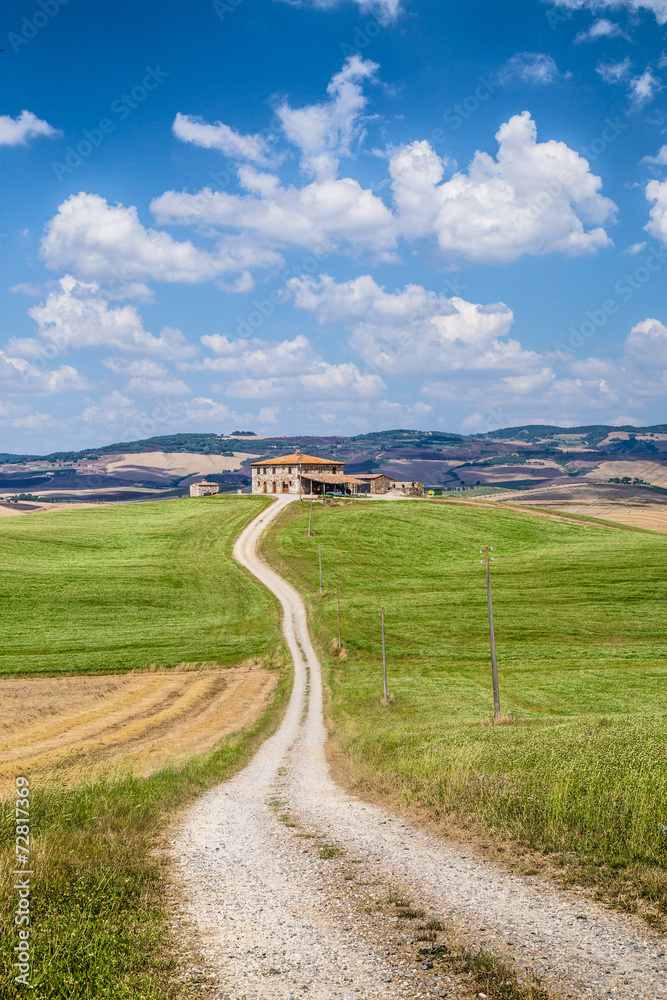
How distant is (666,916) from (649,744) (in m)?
9.79

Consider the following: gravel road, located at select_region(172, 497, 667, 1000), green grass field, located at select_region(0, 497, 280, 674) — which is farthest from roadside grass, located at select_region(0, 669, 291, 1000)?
green grass field, located at select_region(0, 497, 280, 674)

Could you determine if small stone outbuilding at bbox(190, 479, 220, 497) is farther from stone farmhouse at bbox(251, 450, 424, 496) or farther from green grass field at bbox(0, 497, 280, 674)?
green grass field at bbox(0, 497, 280, 674)

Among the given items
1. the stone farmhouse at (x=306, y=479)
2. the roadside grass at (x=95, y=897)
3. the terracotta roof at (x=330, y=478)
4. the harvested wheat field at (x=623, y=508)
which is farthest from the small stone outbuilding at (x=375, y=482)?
the roadside grass at (x=95, y=897)

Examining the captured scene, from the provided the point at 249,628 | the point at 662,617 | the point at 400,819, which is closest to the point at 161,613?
the point at 249,628

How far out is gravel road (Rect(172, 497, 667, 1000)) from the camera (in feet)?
27.2

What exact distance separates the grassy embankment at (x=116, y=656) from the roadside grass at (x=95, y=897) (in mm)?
28

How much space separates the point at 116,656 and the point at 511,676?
116 ft

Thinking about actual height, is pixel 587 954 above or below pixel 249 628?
above

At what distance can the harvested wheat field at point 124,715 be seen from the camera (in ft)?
101

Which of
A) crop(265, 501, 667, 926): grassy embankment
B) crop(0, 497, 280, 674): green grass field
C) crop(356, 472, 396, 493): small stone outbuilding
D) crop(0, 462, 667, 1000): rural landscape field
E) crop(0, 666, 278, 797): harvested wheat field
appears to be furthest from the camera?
crop(356, 472, 396, 493): small stone outbuilding

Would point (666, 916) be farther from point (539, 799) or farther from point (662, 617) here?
point (662, 617)

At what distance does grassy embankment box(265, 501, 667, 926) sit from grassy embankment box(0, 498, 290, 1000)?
682cm

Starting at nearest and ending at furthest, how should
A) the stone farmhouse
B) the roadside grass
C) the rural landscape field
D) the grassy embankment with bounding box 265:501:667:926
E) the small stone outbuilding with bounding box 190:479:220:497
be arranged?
1. the roadside grass
2. the rural landscape field
3. the grassy embankment with bounding box 265:501:667:926
4. the stone farmhouse
5. the small stone outbuilding with bounding box 190:479:220:497

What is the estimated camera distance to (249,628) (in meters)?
66.6
